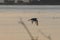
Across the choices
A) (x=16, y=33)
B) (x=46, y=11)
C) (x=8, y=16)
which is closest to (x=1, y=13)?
(x=8, y=16)

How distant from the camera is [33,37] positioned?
1.25m

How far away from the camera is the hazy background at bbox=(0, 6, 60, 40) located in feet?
4.02

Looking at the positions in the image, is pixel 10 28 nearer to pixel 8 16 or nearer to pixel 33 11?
pixel 8 16

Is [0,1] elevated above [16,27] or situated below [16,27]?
above

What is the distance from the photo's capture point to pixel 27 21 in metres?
1.24

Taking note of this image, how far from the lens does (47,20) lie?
4.07ft

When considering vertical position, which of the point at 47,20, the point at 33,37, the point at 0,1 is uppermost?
the point at 0,1

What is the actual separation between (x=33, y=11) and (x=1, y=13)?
20cm

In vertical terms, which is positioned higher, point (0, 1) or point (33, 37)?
point (0, 1)

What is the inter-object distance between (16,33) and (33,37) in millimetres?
109

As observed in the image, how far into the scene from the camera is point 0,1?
121 cm

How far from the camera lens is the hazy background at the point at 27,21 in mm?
1227

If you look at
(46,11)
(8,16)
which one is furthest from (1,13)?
(46,11)

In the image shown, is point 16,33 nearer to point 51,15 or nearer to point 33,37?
point 33,37
